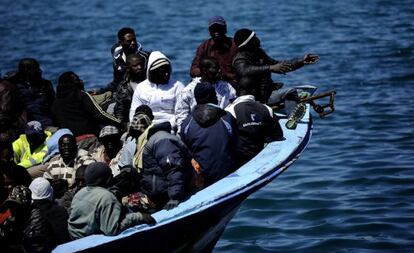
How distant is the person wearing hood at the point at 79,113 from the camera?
33.6 feet

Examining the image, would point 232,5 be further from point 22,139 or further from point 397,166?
point 22,139

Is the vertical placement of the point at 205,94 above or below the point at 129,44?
below

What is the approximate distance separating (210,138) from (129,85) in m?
2.10

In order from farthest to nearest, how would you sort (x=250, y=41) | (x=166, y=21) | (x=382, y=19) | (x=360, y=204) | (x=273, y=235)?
(x=166, y=21) → (x=382, y=19) → (x=360, y=204) → (x=273, y=235) → (x=250, y=41)

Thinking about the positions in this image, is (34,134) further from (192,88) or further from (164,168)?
(164,168)

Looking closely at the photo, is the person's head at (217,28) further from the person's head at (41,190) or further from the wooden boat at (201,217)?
the person's head at (41,190)

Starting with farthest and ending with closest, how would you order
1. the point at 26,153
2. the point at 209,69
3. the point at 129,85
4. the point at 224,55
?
1. the point at 224,55
2. the point at 129,85
3. the point at 26,153
4. the point at 209,69

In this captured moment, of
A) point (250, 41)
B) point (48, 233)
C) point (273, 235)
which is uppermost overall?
point (250, 41)

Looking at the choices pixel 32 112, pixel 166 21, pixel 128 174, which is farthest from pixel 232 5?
pixel 128 174

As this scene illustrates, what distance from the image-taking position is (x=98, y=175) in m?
7.62

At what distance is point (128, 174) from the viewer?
328 inches

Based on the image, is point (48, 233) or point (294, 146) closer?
point (48, 233)

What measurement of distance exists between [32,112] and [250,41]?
9.33 feet

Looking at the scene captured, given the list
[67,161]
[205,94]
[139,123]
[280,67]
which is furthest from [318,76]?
[139,123]
